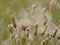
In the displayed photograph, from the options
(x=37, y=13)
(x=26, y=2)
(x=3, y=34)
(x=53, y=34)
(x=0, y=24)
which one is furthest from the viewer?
(x=26, y=2)

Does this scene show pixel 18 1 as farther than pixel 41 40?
Yes

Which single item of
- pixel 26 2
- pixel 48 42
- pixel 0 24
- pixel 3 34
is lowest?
pixel 48 42

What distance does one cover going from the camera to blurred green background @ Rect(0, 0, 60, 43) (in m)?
2.71

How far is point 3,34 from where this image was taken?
277 centimetres

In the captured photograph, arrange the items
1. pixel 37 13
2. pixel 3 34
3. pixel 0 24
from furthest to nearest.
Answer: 1. pixel 0 24
2. pixel 3 34
3. pixel 37 13

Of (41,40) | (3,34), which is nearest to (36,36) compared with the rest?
(41,40)

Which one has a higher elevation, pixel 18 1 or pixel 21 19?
pixel 18 1

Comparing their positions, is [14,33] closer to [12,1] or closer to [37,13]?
[37,13]

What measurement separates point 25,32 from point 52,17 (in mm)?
707

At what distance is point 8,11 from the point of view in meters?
3.27

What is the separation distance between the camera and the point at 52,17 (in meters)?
2.66

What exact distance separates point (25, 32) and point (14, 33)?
4.2 inches

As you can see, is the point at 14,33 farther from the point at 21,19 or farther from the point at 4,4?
the point at 4,4

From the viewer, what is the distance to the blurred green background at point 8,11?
2.71 m
